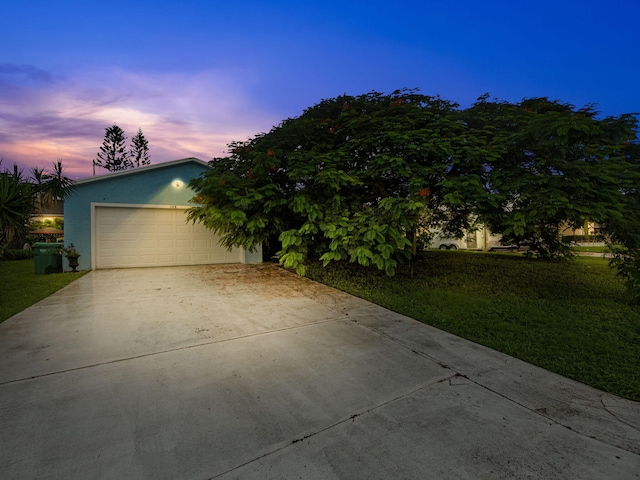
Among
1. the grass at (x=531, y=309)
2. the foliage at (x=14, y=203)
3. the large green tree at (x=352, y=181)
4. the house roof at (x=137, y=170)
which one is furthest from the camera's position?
the house roof at (x=137, y=170)

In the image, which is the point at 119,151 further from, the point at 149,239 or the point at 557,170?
the point at 557,170

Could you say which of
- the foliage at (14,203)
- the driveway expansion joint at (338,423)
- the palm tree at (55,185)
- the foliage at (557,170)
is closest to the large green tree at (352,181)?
the foliage at (557,170)

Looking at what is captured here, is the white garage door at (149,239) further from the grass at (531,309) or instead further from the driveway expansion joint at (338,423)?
the driveway expansion joint at (338,423)

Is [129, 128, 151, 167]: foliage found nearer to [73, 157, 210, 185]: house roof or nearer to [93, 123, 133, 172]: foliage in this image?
[93, 123, 133, 172]: foliage

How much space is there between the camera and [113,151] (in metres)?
32.0

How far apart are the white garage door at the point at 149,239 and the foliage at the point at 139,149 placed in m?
26.7

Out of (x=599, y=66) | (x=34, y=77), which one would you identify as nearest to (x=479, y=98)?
(x=34, y=77)

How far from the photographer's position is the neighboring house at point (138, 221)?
385 inches

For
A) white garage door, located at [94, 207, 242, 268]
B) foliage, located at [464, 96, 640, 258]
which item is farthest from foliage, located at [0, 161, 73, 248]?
foliage, located at [464, 96, 640, 258]

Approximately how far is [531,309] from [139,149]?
124 feet

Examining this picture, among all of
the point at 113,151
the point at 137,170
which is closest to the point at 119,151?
the point at 113,151

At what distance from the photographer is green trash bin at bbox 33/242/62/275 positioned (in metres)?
9.21

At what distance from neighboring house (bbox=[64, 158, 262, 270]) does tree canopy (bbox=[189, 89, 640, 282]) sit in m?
3.85

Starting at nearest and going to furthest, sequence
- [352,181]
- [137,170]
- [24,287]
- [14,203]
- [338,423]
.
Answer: [338,423], [14,203], [352,181], [24,287], [137,170]
